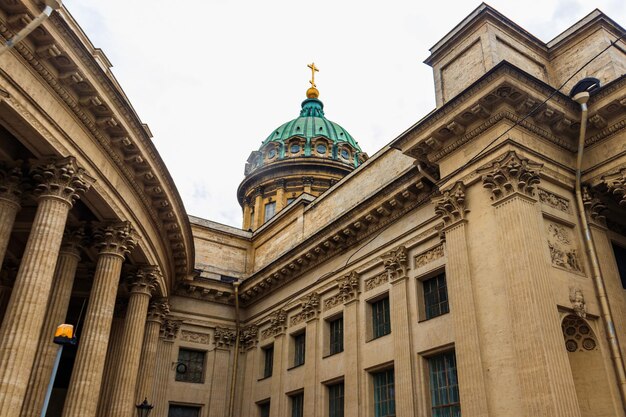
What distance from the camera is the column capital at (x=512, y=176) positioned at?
1388cm

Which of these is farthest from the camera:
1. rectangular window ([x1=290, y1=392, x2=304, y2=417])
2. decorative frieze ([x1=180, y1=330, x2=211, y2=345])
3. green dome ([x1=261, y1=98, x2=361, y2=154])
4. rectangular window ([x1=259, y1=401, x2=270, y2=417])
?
green dome ([x1=261, y1=98, x2=361, y2=154])

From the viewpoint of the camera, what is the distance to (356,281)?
20469 mm

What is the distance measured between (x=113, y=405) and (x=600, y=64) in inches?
740

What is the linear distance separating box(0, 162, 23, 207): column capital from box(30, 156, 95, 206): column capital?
1.66 feet

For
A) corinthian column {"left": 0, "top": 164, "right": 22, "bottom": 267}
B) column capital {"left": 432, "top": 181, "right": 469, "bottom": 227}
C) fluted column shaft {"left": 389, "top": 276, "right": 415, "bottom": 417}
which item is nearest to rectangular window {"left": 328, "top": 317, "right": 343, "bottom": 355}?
fluted column shaft {"left": 389, "top": 276, "right": 415, "bottom": 417}

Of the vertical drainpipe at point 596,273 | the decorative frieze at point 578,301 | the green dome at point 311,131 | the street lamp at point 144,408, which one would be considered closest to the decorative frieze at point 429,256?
the vertical drainpipe at point 596,273

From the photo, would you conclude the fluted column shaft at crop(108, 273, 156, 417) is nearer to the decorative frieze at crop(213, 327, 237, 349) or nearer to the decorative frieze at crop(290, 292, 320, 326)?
the decorative frieze at crop(290, 292, 320, 326)

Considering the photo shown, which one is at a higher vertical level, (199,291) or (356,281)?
(199,291)

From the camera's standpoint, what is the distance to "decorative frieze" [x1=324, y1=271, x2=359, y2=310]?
20.5 m

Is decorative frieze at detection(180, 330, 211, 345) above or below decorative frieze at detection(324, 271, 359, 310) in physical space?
below

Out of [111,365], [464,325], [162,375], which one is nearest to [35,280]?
[111,365]

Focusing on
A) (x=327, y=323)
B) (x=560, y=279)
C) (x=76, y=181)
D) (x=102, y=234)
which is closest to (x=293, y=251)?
(x=327, y=323)

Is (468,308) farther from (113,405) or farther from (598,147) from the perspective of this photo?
(113,405)

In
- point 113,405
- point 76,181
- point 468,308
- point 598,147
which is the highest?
point 598,147
